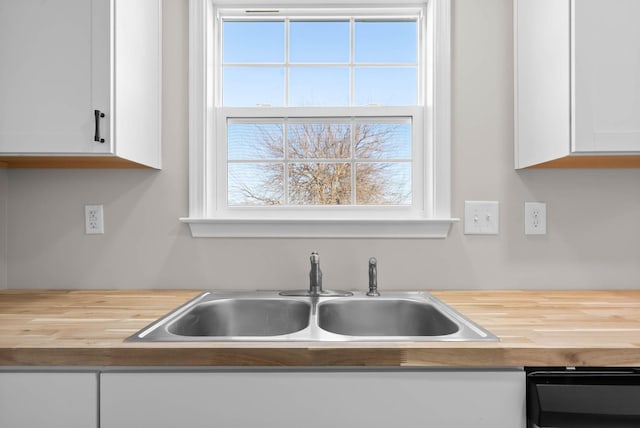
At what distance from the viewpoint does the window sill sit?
63.4 inches

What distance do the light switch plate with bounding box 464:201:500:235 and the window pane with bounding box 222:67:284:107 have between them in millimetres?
919

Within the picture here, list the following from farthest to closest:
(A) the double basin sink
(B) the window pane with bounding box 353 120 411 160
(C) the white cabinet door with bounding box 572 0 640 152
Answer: (B) the window pane with bounding box 353 120 411 160 < (A) the double basin sink < (C) the white cabinet door with bounding box 572 0 640 152

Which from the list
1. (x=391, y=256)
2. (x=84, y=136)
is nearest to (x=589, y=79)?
(x=391, y=256)

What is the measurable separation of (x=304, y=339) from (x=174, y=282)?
88 centimetres

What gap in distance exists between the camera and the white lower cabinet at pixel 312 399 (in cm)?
91

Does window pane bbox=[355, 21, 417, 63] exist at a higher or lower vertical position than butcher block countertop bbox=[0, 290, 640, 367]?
higher

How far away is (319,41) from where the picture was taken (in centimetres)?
178

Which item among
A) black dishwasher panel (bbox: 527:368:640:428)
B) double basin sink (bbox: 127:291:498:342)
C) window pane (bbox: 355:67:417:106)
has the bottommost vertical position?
black dishwasher panel (bbox: 527:368:640:428)

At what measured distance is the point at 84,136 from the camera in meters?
1.27

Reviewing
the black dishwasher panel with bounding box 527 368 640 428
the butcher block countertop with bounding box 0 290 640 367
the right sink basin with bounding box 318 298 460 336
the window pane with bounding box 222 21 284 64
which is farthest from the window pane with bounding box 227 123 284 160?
the black dishwasher panel with bounding box 527 368 640 428

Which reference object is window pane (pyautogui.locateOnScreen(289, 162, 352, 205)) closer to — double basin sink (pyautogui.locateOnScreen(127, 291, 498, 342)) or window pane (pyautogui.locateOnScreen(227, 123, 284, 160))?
window pane (pyautogui.locateOnScreen(227, 123, 284, 160))

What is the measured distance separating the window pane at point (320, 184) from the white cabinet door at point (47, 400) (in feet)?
3.41

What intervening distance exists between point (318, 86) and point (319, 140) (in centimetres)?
24

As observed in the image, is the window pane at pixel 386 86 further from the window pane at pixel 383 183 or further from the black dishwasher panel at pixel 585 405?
the black dishwasher panel at pixel 585 405
